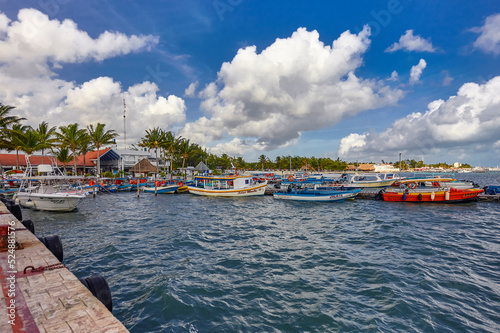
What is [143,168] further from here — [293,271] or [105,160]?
[293,271]

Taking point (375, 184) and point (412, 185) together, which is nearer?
point (412, 185)

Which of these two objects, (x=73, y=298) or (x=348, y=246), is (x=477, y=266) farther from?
(x=73, y=298)

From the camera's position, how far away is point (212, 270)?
34.0ft

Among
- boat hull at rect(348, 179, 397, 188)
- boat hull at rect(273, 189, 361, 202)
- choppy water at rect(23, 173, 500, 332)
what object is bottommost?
choppy water at rect(23, 173, 500, 332)

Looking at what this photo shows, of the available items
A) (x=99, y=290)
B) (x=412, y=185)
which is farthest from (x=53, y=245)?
(x=412, y=185)

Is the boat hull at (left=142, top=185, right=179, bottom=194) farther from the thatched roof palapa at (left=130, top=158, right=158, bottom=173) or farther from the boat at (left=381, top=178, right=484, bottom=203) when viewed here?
the boat at (left=381, top=178, right=484, bottom=203)

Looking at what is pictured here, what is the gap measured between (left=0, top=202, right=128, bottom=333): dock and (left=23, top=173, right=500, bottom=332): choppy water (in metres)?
2.25

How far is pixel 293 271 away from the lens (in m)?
10.2

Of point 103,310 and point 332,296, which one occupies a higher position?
point 103,310

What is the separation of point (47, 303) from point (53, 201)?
23.2 meters

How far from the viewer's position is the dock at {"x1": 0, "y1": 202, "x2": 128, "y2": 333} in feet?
13.1

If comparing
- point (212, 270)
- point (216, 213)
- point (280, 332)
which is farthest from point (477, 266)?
point (216, 213)

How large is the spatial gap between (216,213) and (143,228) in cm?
780

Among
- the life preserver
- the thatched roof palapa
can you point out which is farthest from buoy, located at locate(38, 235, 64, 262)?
the thatched roof palapa
